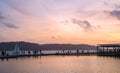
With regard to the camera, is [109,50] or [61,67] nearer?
[61,67]

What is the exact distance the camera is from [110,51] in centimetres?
9762

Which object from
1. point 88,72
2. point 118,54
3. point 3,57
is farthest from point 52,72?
point 118,54

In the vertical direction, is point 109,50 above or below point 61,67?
above

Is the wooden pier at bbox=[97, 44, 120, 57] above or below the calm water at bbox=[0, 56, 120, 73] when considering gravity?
above

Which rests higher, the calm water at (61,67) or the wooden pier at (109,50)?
the wooden pier at (109,50)

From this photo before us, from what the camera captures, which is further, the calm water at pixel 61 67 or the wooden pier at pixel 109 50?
the wooden pier at pixel 109 50

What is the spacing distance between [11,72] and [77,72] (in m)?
11.2

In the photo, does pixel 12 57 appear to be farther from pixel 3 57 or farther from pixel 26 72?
pixel 26 72

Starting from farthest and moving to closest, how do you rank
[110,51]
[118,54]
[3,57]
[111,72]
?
1. [110,51]
2. [118,54]
3. [3,57]
4. [111,72]

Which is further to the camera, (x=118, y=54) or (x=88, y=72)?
(x=118, y=54)

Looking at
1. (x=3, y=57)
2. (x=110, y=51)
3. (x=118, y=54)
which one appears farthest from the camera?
(x=110, y=51)

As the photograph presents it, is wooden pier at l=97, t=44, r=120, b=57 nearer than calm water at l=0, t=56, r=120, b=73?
No

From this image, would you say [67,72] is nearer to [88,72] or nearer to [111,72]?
[88,72]

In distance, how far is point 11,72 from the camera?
49000mm
